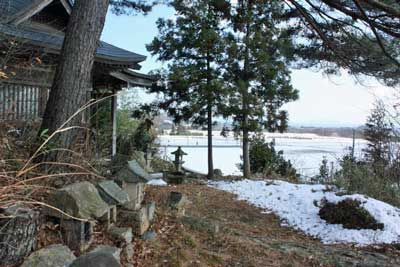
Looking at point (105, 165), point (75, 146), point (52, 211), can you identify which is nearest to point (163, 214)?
point (105, 165)

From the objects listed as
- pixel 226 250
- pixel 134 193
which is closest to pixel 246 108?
pixel 226 250

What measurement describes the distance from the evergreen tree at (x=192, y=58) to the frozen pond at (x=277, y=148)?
1537 mm

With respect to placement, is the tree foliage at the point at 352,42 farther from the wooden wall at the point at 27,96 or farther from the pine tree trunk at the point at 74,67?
the wooden wall at the point at 27,96

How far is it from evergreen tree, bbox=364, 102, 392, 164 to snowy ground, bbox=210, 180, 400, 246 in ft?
7.12

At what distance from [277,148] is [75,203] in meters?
10.5

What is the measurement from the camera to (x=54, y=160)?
2824 millimetres

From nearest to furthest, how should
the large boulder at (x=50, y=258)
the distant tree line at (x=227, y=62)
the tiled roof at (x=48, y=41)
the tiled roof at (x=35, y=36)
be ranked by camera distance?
the large boulder at (x=50, y=258), the tiled roof at (x=35, y=36), the tiled roof at (x=48, y=41), the distant tree line at (x=227, y=62)

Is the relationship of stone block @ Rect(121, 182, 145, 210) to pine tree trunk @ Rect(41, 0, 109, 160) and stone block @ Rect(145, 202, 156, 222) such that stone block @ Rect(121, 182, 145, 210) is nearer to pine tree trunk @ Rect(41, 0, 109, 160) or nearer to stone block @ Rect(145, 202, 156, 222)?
stone block @ Rect(145, 202, 156, 222)

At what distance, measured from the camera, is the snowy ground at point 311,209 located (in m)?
4.83

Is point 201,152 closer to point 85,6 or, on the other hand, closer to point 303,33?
point 303,33

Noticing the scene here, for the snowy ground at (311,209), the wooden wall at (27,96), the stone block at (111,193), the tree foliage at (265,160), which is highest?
the wooden wall at (27,96)

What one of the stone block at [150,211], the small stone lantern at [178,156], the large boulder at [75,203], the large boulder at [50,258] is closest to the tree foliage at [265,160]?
the small stone lantern at [178,156]

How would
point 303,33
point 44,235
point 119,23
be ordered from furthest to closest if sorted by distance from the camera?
1. point 119,23
2. point 303,33
3. point 44,235

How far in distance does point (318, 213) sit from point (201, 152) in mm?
9473
